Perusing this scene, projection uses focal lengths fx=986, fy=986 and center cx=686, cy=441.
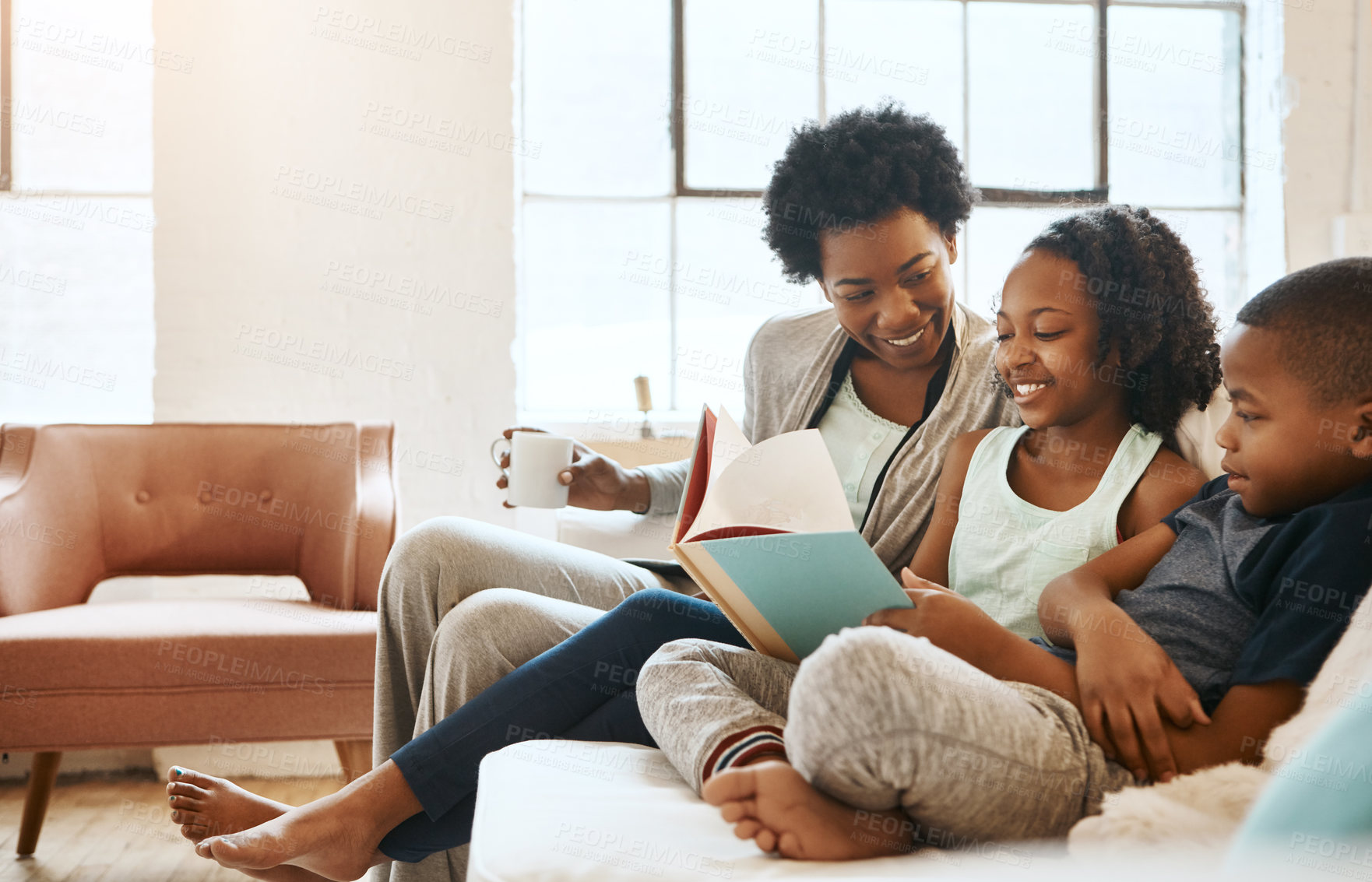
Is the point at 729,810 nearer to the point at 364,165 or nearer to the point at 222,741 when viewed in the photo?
the point at 222,741

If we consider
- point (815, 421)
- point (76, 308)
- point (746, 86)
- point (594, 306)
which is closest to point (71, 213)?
point (76, 308)

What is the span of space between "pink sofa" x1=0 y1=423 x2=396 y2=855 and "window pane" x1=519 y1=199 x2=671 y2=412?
33.4 inches

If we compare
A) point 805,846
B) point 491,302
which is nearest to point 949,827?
point 805,846

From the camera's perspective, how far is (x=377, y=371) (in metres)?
2.55

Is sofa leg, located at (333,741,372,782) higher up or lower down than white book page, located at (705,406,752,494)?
lower down

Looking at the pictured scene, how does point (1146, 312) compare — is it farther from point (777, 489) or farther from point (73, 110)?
point (73, 110)

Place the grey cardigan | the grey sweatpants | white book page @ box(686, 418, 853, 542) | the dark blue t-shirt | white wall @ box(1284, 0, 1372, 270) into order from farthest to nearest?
white wall @ box(1284, 0, 1372, 270)
the grey cardigan
the grey sweatpants
white book page @ box(686, 418, 853, 542)
the dark blue t-shirt

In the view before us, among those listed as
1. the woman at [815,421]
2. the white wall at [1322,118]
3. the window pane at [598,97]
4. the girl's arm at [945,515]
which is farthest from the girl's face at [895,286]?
the white wall at [1322,118]

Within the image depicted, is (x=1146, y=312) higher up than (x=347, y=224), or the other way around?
(x=347, y=224)

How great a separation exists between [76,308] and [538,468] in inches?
74.6

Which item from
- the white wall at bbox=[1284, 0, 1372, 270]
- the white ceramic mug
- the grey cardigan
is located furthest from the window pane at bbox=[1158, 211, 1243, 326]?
the white ceramic mug

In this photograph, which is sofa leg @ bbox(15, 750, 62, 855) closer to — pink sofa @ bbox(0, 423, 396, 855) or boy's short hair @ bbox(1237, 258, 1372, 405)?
pink sofa @ bbox(0, 423, 396, 855)

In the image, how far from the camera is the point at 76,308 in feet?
8.78

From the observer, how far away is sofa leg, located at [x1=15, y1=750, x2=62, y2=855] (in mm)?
1726
